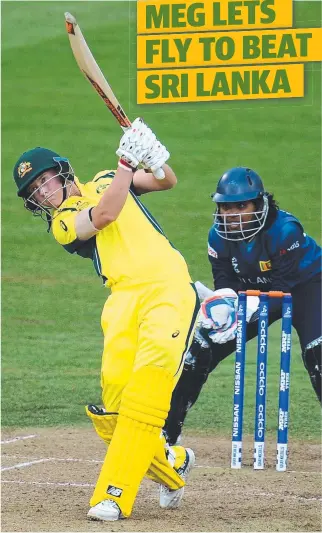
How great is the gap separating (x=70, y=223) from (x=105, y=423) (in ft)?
3.09

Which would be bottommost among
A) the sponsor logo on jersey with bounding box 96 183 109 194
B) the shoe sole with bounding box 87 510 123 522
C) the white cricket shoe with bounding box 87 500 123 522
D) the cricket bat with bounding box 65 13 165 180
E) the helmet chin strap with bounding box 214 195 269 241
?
the shoe sole with bounding box 87 510 123 522

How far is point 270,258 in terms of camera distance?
656cm

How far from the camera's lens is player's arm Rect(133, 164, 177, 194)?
17.7 feet

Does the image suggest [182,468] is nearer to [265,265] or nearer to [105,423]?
[105,423]

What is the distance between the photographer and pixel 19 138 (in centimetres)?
1909

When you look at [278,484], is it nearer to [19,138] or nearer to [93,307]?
[93,307]

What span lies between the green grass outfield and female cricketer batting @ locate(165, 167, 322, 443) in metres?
1.36

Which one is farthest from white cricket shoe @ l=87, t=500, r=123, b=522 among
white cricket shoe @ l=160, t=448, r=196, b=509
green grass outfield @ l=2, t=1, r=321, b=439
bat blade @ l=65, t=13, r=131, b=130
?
green grass outfield @ l=2, t=1, r=321, b=439

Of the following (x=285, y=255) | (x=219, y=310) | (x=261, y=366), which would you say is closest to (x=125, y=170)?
(x=219, y=310)

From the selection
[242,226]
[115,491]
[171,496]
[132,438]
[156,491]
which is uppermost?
[242,226]

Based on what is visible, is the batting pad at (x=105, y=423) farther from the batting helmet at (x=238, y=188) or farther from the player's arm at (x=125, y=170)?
the batting helmet at (x=238, y=188)

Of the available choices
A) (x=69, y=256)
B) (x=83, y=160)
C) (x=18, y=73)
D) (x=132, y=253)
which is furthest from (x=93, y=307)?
(x=18, y=73)

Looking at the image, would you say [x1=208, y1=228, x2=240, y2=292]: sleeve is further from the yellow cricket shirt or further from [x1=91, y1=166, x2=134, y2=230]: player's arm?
[x1=91, y1=166, x2=134, y2=230]: player's arm

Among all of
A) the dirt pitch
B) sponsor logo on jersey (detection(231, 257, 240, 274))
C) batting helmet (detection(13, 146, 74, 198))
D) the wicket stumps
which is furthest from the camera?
sponsor logo on jersey (detection(231, 257, 240, 274))
